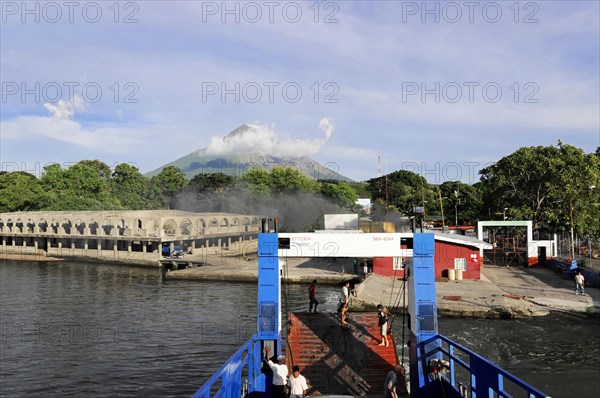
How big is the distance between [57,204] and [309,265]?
203 ft

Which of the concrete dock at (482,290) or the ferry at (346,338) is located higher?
the ferry at (346,338)

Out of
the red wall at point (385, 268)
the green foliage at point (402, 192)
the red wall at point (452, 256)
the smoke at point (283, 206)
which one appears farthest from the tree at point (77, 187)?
the red wall at point (452, 256)

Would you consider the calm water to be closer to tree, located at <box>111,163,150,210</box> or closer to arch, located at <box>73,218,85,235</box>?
arch, located at <box>73,218,85,235</box>

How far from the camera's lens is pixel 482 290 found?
129ft

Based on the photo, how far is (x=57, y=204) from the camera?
9588cm

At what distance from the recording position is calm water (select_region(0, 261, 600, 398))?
2255 centimetres

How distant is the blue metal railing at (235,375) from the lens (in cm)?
1100

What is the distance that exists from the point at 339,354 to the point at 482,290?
25.6 m

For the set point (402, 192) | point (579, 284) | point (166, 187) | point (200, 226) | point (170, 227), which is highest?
point (166, 187)

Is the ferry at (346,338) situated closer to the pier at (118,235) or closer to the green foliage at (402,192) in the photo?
the pier at (118,235)

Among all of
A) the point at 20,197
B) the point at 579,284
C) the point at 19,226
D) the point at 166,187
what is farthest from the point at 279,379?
the point at 166,187

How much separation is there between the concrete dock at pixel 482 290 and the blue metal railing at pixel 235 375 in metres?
19.7

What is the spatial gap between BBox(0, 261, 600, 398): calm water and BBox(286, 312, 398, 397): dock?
6343mm

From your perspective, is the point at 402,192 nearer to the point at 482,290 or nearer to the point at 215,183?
the point at 215,183
